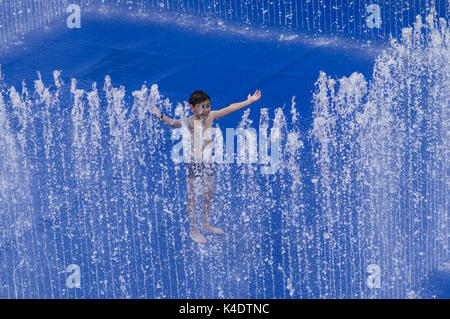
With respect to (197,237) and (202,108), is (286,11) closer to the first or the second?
(202,108)

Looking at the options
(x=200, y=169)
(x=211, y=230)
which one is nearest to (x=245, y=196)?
(x=211, y=230)

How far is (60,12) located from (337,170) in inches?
158

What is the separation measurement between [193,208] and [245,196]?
99 centimetres

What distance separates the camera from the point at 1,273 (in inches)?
190

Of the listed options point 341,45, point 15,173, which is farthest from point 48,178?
point 341,45

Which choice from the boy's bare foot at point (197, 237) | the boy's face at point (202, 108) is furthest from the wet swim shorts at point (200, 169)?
the boy's bare foot at point (197, 237)

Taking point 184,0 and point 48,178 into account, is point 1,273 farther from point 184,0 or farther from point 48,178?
point 184,0

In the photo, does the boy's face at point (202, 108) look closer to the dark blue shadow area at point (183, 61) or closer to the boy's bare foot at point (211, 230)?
the boy's bare foot at point (211, 230)

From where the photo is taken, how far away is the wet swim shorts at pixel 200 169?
4.62 meters

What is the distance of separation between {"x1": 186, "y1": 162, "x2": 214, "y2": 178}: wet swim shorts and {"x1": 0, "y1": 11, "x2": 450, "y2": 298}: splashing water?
62cm

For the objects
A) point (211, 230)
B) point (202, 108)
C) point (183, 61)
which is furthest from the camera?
point (183, 61)

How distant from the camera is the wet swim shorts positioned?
462 centimetres

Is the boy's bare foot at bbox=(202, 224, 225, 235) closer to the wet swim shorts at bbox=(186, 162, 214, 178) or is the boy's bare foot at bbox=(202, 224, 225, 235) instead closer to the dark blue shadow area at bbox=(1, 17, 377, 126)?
the wet swim shorts at bbox=(186, 162, 214, 178)

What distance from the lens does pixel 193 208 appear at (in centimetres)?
476
